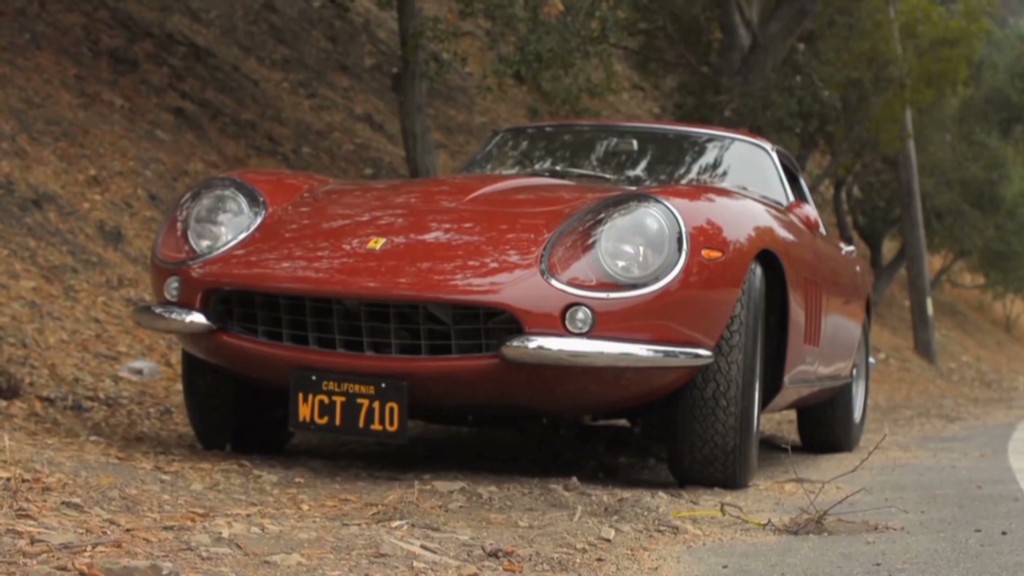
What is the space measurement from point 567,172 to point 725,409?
1548 mm

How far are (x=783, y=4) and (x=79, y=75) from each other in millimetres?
7648

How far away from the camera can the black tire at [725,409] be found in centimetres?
542

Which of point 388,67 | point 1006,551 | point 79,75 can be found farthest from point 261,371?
point 388,67

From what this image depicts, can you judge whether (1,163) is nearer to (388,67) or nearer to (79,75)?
(79,75)

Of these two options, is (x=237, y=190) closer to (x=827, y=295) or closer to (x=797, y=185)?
(x=827, y=295)

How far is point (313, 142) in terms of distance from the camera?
14445 millimetres

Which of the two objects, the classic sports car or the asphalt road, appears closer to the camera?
the asphalt road

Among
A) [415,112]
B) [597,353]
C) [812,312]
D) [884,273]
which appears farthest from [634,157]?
[884,273]

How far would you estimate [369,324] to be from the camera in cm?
527

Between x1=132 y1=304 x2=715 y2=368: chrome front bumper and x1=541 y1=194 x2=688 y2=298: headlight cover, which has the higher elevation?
x1=541 y1=194 x2=688 y2=298: headlight cover

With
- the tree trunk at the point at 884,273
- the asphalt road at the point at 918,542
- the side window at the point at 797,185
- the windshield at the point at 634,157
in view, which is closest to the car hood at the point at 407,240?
the windshield at the point at 634,157

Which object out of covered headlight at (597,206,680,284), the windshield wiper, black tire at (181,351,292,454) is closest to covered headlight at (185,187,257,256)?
black tire at (181,351,292,454)

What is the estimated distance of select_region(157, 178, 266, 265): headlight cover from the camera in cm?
558

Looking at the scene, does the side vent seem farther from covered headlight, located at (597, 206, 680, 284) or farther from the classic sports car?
covered headlight, located at (597, 206, 680, 284)
